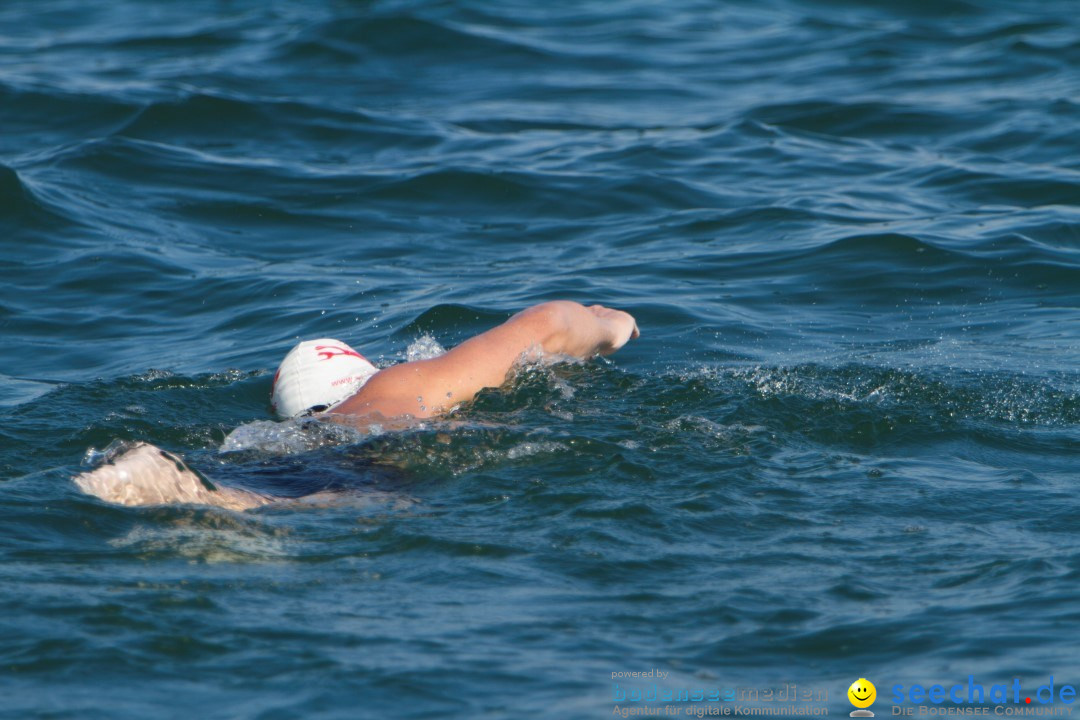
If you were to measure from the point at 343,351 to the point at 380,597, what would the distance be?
2.16 metres

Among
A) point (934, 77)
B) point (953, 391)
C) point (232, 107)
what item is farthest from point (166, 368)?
point (934, 77)

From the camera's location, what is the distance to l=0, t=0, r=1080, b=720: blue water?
3979 mm

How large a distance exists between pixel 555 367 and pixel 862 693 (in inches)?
114

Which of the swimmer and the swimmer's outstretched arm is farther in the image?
the swimmer's outstretched arm

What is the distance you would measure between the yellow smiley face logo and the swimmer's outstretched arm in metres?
2.47

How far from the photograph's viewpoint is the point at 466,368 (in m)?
5.79

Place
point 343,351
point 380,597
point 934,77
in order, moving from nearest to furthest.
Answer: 1. point 380,597
2. point 343,351
3. point 934,77

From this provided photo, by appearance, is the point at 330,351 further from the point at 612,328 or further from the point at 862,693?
the point at 862,693

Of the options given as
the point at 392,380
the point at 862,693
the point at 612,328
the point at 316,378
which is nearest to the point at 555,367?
the point at 612,328

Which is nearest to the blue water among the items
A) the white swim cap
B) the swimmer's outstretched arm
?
the swimmer's outstretched arm

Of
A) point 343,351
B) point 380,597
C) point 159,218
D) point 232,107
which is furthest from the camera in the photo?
point 232,107

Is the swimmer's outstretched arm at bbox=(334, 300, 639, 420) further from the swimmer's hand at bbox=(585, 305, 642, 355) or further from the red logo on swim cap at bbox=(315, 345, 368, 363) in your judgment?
the red logo on swim cap at bbox=(315, 345, 368, 363)

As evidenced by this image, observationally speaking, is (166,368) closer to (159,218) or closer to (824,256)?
(159,218)

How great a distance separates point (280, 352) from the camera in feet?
27.6
